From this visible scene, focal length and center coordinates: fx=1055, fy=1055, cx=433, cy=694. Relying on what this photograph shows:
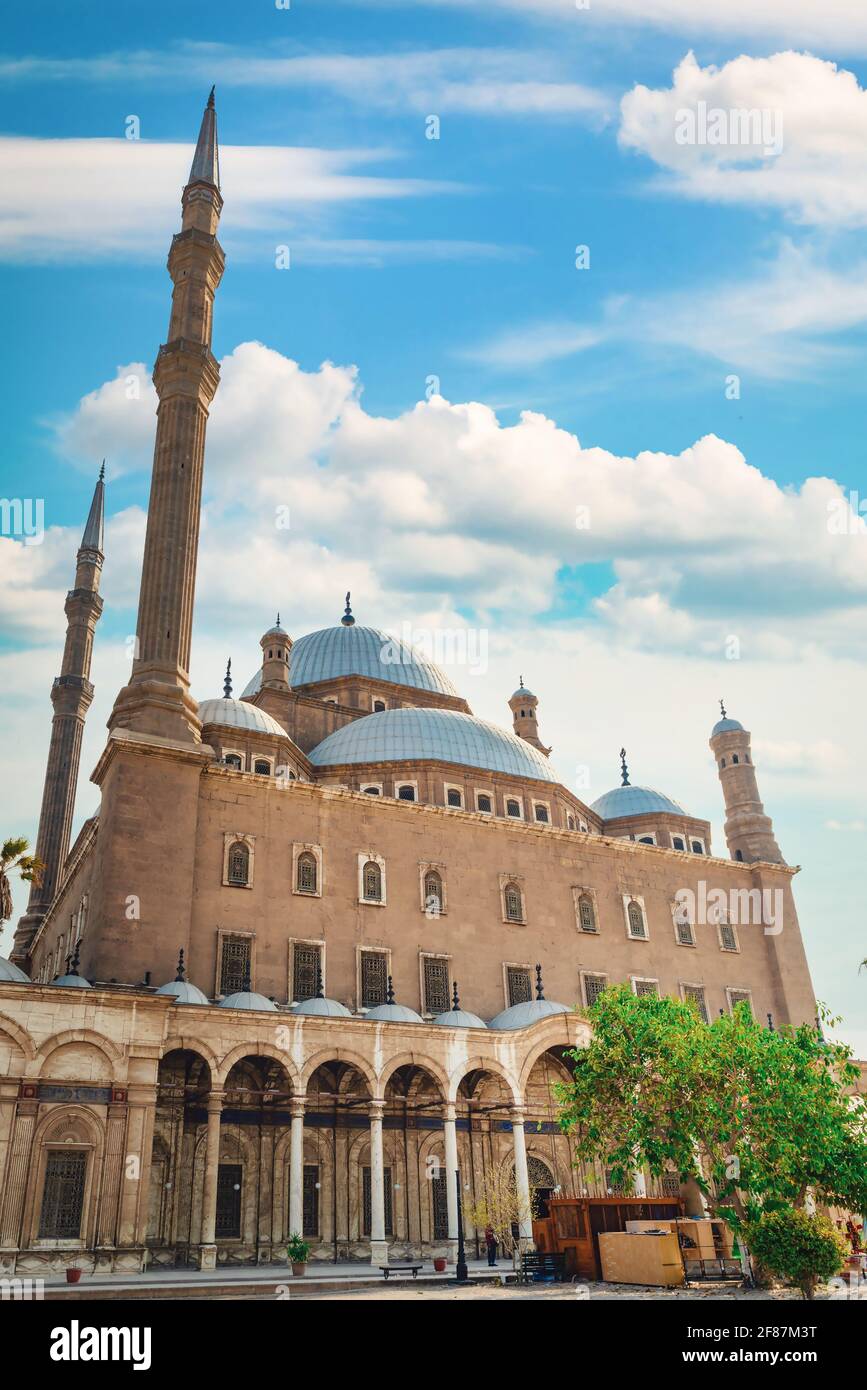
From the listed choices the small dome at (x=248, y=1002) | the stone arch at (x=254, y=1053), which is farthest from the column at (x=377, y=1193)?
the small dome at (x=248, y=1002)

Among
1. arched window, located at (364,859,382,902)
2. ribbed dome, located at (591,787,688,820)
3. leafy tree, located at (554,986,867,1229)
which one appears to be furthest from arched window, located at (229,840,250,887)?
ribbed dome, located at (591,787,688,820)

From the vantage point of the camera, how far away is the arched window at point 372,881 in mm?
29578

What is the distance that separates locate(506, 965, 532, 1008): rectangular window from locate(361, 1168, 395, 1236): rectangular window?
6.16 metres

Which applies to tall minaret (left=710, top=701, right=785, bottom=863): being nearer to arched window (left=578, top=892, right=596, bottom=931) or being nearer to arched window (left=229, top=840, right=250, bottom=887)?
arched window (left=578, top=892, right=596, bottom=931)

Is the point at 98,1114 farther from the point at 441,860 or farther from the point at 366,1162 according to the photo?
the point at 441,860

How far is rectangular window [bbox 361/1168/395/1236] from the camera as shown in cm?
2584

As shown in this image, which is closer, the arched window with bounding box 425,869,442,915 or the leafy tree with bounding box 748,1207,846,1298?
the leafy tree with bounding box 748,1207,846,1298

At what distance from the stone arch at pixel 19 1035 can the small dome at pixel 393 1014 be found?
8.41 meters

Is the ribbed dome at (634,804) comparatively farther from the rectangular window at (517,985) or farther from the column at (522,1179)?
the column at (522,1179)

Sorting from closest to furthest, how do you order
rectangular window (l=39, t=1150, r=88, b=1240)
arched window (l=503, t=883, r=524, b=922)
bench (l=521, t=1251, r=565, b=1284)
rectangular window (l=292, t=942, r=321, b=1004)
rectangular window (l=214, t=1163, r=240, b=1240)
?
rectangular window (l=39, t=1150, r=88, b=1240), bench (l=521, t=1251, r=565, b=1284), rectangular window (l=214, t=1163, r=240, b=1240), rectangular window (l=292, t=942, r=321, b=1004), arched window (l=503, t=883, r=524, b=922)

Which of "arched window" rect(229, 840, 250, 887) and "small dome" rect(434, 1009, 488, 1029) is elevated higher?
"arched window" rect(229, 840, 250, 887)
